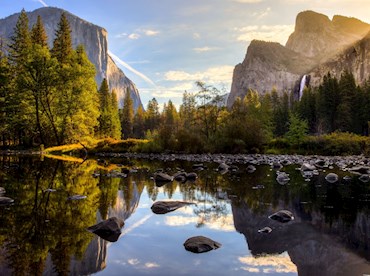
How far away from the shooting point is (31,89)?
34.6m

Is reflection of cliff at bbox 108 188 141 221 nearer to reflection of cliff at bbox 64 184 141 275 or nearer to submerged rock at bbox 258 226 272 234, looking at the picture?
reflection of cliff at bbox 64 184 141 275

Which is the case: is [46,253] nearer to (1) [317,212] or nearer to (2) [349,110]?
(1) [317,212]

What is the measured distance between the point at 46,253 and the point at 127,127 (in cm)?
9038

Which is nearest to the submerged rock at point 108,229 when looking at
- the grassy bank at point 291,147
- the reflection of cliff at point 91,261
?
the reflection of cliff at point 91,261

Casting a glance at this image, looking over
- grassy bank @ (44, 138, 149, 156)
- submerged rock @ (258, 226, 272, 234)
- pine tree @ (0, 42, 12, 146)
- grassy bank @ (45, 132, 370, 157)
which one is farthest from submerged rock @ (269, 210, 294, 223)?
pine tree @ (0, 42, 12, 146)

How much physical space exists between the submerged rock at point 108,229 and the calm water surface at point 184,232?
16 centimetres

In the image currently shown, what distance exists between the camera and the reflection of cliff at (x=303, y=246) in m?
4.55

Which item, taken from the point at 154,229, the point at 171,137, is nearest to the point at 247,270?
the point at 154,229

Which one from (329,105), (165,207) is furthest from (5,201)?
(329,105)

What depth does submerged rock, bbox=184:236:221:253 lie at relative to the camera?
5176 millimetres

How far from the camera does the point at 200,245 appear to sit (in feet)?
17.3

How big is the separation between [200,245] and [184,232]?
1.04 meters

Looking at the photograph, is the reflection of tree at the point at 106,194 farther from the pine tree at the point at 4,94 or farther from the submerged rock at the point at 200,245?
the pine tree at the point at 4,94

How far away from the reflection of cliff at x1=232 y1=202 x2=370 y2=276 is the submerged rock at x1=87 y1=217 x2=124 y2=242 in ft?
7.38
